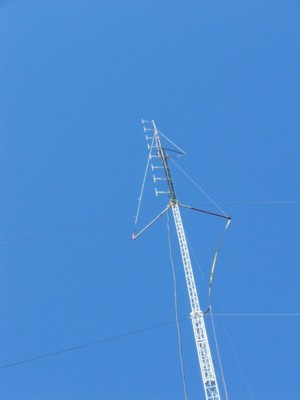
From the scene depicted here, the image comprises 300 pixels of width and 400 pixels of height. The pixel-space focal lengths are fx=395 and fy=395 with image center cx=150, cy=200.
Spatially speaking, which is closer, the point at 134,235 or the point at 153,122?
the point at 134,235

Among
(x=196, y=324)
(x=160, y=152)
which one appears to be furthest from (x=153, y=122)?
(x=196, y=324)

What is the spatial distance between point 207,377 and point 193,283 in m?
3.10

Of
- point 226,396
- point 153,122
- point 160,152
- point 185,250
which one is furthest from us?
point 153,122

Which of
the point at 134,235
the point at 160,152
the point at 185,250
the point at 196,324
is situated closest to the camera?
the point at 196,324

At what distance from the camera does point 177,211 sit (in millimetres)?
16219

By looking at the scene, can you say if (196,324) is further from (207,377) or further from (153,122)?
(153,122)

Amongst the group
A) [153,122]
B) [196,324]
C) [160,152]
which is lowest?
[196,324]

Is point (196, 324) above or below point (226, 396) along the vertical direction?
above

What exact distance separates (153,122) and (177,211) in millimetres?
6035

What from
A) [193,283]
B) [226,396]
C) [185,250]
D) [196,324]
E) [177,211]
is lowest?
[226,396]

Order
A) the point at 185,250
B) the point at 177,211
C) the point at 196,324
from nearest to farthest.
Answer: the point at 196,324 → the point at 185,250 → the point at 177,211

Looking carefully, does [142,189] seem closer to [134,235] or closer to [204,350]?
[134,235]

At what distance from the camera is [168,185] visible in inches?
686

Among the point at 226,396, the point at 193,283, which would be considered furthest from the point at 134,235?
the point at 226,396
